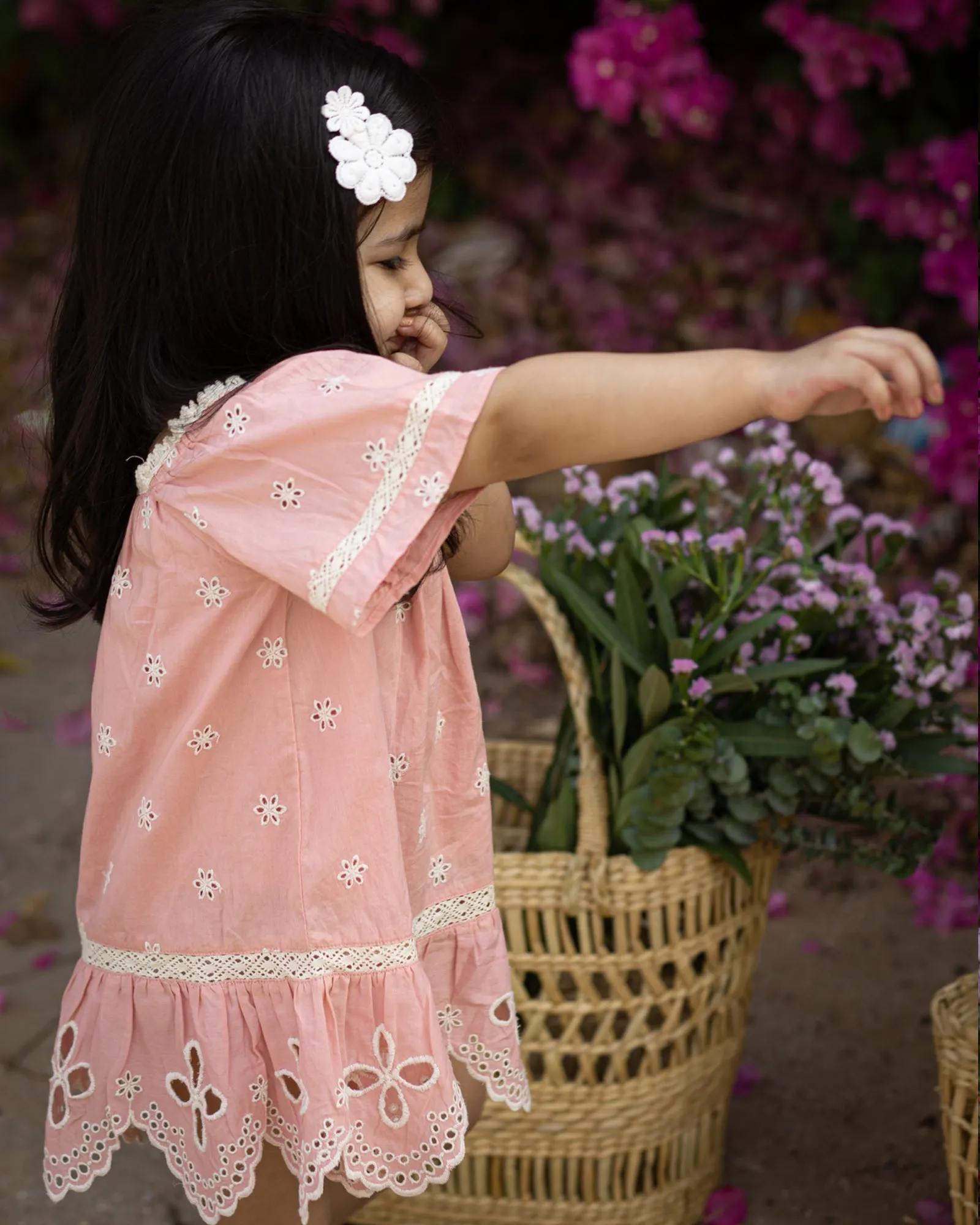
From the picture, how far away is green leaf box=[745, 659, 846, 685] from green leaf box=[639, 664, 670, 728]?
11 cm

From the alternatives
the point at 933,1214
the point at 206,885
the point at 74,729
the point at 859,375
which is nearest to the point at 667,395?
the point at 859,375

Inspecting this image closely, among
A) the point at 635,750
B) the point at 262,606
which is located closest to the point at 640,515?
the point at 635,750

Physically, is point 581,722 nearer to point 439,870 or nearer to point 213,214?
point 439,870

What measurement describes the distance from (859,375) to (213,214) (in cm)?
61

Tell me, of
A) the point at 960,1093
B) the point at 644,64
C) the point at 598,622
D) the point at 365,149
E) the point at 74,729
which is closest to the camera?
the point at 365,149

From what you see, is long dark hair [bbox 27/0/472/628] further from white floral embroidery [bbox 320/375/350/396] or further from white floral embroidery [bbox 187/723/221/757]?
white floral embroidery [bbox 187/723/221/757]

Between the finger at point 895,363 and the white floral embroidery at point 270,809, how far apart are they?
666 millimetres

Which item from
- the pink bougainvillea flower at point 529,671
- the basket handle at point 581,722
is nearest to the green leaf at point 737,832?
the basket handle at point 581,722

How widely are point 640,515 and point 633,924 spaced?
616mm

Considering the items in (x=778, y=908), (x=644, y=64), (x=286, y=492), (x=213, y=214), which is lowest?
(x=778, y=908)

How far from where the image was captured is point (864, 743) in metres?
1.89

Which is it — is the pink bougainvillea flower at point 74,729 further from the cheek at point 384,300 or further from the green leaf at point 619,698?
the cheek at point 384,300

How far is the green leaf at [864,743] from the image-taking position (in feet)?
6.18

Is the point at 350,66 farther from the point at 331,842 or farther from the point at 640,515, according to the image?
the point at 640,515
